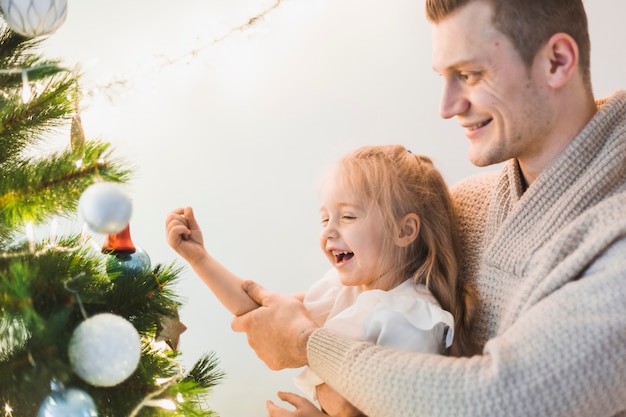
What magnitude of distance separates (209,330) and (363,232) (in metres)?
1.00

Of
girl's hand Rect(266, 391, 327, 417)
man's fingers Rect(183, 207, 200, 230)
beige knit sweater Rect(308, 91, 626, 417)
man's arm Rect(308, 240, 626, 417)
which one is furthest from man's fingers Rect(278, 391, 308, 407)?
man's fingers Rect(183, 207, 200, 230)

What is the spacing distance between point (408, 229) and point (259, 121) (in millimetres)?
901

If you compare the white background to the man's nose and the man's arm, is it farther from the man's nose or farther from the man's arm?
the man's arm

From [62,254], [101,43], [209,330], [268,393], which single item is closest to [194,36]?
[101,43]

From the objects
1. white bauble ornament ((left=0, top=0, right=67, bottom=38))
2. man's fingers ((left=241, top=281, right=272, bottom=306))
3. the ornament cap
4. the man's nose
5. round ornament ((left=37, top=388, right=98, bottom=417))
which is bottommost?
man's fingers ((left=241, top=281, right=272, bottom=306))

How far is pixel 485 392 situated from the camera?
36.0 inches

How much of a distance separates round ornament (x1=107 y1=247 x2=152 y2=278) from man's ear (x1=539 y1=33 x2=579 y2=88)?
77 centimetres

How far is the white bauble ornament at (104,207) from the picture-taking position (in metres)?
0.82

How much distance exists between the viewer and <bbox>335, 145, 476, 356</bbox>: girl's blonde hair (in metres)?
1.30

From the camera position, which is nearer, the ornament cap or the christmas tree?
the christmas tree

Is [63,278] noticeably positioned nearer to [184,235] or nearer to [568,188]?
[184,235]

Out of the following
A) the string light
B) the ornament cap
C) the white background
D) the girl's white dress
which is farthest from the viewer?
the white background

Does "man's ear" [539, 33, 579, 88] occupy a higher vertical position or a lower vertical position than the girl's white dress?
higher

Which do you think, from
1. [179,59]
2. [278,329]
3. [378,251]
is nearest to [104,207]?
[278,329]
